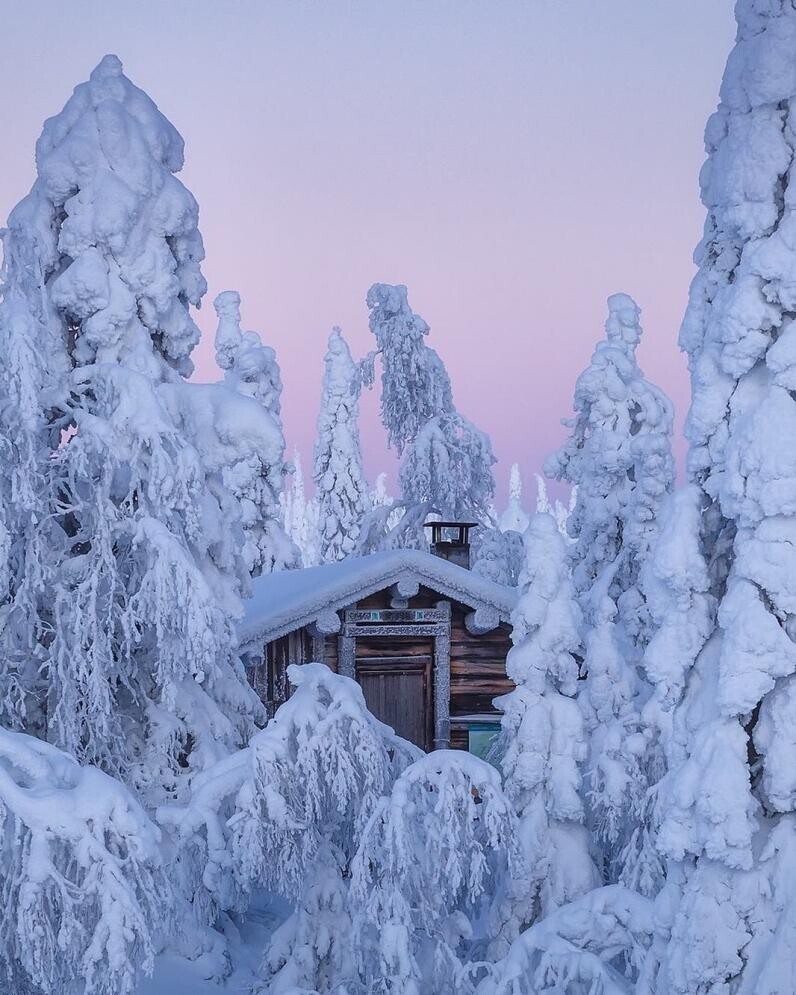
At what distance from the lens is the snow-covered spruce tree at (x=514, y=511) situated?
123231 mm

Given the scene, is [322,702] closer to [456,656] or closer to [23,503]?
[23,503]

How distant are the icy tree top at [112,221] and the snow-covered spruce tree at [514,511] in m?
97.0

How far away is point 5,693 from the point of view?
1204 centimetres

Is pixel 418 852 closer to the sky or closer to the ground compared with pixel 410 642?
closer to the ground

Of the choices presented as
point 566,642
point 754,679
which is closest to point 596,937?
point 754,679

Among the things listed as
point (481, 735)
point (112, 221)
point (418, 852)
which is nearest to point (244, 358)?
point (481, 735)

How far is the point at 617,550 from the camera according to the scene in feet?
77.7

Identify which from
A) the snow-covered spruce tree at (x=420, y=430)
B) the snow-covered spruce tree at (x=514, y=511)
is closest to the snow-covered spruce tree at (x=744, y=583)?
the snow-covered spruce tree at (x=420, y=430)

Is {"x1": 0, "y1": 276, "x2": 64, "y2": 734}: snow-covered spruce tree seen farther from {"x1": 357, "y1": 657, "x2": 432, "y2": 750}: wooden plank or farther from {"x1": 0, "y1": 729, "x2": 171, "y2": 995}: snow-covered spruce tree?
{"x1": 357, "y1": 657, "x2": 432, "y2": 750}: wooden plank

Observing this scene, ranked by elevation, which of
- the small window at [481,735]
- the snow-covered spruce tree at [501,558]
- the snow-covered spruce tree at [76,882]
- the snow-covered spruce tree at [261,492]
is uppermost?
the snow-covered spruce tree at [261,492]

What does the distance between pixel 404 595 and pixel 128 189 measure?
8739 mm

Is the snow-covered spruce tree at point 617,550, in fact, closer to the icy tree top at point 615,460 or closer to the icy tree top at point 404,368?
the icy tree top at point 615,460

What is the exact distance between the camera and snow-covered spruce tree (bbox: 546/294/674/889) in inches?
603

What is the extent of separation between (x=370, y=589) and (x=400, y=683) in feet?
7.02
